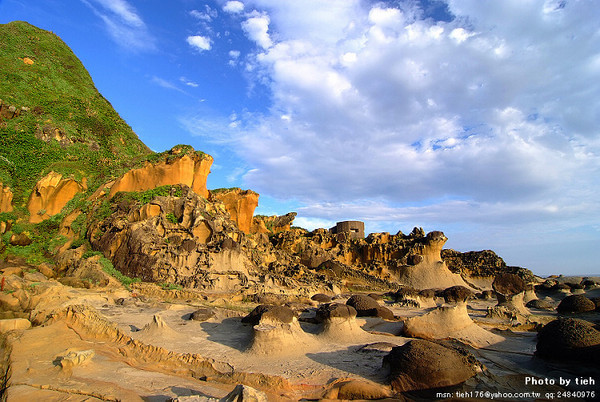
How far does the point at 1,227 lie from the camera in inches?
770

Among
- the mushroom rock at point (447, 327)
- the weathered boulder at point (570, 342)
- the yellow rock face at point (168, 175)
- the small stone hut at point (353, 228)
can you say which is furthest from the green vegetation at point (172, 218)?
the small stone hut at point (353, 228)

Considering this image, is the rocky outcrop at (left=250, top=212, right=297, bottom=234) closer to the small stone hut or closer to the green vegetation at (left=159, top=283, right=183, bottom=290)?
the small stone hut

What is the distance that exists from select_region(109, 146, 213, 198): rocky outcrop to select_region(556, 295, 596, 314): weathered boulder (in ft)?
83.6

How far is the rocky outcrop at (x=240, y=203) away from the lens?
32.8m

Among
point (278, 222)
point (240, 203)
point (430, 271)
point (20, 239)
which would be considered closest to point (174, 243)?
point (20, 239)

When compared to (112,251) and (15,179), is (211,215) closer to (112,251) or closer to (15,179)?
(112,251)

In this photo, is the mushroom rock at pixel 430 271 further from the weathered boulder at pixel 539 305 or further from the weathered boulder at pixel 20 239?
the weathered boulder at pixel 20 239

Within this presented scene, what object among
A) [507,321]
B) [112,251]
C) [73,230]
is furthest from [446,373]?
[73,230]

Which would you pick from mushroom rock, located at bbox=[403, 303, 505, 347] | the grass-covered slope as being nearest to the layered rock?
the grass-covered slope

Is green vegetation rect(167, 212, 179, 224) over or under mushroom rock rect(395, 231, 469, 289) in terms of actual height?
over

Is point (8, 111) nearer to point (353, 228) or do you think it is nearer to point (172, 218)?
point (172, 218)

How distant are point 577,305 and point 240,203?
27009mm

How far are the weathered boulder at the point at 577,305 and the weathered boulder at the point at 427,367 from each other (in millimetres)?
14432

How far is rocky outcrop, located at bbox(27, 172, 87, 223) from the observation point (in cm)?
2227
